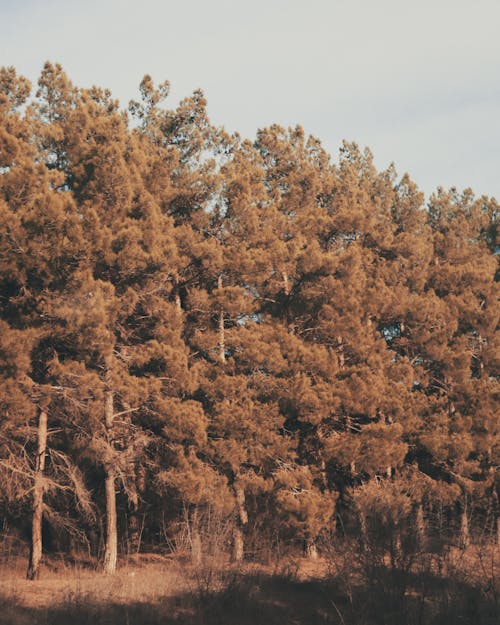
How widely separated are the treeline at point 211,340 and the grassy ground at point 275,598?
287 centimetres

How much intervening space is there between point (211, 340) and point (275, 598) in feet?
38.0

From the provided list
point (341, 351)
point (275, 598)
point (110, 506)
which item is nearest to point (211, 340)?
point (341, 351)

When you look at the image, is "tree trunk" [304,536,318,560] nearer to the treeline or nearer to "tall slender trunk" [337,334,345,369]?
the treeline

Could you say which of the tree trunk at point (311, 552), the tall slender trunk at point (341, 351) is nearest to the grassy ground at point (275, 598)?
the tree trunk at point (311, 552)

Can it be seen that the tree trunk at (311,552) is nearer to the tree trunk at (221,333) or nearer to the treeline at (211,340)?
the treeline at (211,340)

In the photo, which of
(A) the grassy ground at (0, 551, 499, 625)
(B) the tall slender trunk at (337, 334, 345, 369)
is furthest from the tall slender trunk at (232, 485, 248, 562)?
(A) the grassy ground at (0, 551, 499, 625)

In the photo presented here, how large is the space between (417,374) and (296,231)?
721 centimetres

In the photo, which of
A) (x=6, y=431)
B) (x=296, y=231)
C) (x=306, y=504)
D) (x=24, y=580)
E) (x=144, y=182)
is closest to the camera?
(x=24, y=580)

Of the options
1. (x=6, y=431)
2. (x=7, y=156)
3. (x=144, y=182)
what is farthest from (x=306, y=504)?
(x=7, y=156)

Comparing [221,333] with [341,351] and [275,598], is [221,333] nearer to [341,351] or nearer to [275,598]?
[341,351]

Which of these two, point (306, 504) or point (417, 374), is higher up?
point (417, 374)

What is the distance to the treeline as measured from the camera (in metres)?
19.1

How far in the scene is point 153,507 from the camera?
25844 mm

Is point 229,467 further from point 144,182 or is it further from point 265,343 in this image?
point 144,182
